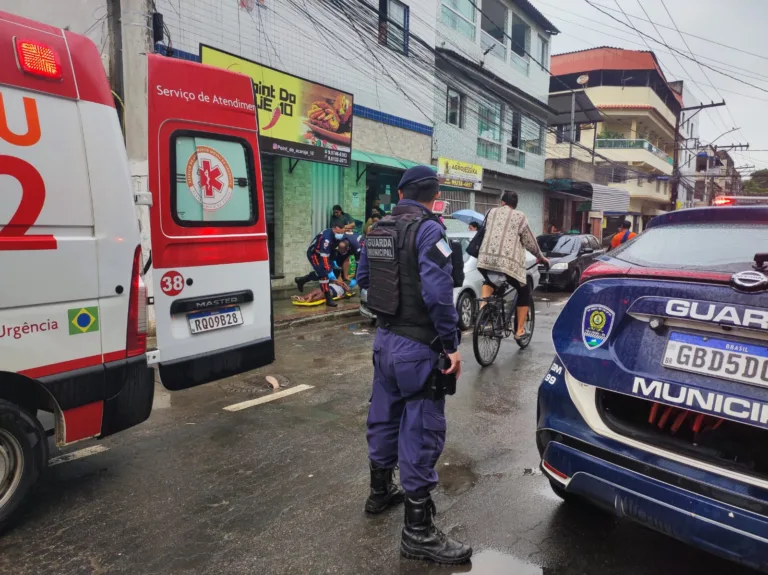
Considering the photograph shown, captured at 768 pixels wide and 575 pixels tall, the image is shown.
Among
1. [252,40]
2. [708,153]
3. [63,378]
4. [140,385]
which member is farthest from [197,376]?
[708,153]

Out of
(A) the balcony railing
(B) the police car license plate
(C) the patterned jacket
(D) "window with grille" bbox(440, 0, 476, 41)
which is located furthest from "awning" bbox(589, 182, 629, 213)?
(B) the police car license plate

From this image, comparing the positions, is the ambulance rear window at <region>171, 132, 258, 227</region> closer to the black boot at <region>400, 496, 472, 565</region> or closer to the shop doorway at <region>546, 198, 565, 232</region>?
the black boot at <region>400, 496, 472, 565</region>

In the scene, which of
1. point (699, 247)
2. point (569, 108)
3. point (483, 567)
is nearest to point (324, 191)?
point (699, 247)

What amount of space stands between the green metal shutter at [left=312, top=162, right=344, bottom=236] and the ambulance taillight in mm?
8851

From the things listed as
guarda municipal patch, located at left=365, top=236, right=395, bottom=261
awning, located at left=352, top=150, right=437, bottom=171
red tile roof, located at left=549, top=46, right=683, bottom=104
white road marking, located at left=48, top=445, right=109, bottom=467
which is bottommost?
white road marking, located at left=48, top=445, right=109, bottom=467

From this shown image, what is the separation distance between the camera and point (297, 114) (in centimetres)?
1046

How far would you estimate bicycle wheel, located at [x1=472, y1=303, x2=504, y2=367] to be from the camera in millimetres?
6160

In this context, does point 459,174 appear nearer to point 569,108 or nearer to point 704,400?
point 569,108

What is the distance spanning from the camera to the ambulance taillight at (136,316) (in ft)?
10.7

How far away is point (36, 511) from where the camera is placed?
3061mm

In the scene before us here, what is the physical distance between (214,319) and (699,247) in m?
3.19

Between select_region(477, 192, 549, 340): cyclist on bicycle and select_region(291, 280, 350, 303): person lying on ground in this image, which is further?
select_region(291, 280, 350, 303): person lying on ground

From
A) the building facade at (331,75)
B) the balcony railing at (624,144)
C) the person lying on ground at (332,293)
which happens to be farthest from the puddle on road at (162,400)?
the balcony railing at (624,144)

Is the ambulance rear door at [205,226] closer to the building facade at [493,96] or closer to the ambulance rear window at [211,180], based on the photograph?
the ambulance rear window at [211,180]
